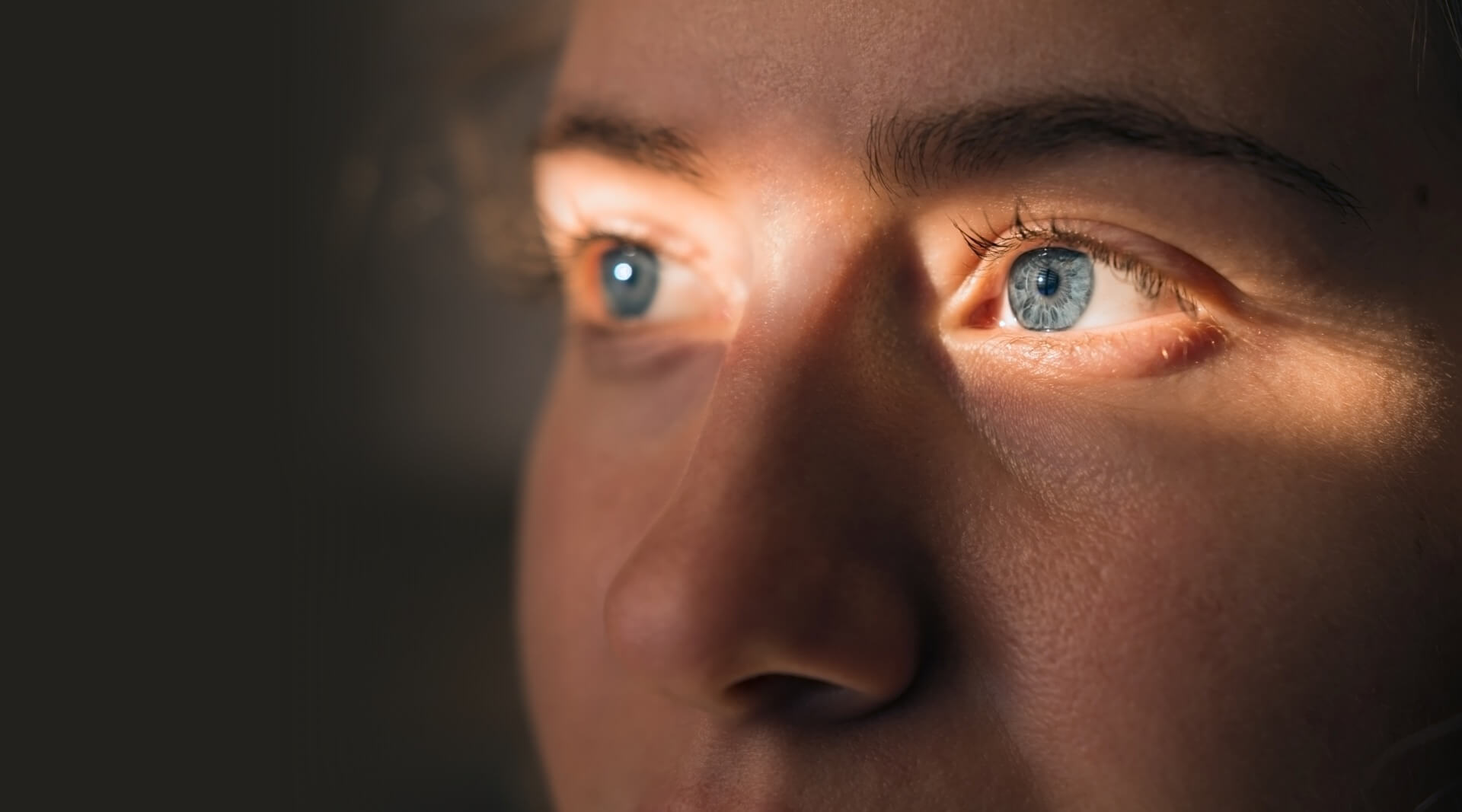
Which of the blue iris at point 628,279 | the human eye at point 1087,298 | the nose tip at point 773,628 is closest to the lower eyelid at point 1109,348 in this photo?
the human eye at point 1087,298

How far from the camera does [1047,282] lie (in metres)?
0.51

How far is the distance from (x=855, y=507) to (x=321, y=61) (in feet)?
1.71

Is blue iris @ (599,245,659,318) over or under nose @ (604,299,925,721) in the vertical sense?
over

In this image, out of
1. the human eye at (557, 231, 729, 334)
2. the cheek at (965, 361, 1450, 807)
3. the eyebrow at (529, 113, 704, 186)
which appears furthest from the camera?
the human eye at (557, 231, 729, 334)

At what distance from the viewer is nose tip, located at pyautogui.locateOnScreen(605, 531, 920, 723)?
0.43 m

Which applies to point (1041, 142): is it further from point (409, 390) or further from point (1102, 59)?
point (409, 390)

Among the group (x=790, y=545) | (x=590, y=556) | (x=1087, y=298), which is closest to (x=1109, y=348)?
(x=1087, y=298)

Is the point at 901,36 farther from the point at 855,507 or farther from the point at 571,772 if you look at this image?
the point at 571,772

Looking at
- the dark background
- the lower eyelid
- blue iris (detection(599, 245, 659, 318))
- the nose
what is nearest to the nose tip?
the nose

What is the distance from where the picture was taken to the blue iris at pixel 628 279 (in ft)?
2.19

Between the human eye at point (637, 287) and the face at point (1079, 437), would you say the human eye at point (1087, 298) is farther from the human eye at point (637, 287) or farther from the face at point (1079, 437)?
the human eye at point (637, 287)

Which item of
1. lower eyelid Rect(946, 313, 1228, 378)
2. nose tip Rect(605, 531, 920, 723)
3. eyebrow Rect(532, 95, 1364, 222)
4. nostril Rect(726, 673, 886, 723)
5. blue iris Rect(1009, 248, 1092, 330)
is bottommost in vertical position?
nostril Rect(726, 673, 886, 723)

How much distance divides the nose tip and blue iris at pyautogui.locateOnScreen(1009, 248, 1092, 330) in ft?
0.47

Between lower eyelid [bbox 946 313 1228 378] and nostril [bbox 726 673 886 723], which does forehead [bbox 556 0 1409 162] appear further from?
nostril [bbox 726 673 886 723]
